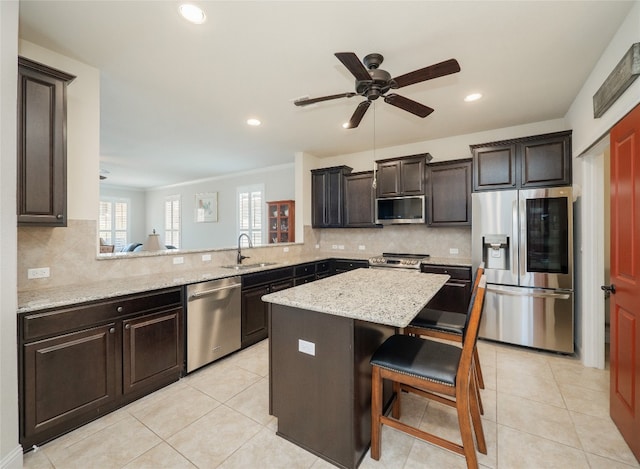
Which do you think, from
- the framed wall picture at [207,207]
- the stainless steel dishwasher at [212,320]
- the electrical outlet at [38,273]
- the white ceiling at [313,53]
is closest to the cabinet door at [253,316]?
the stainless steel dishwasher at [212,320]

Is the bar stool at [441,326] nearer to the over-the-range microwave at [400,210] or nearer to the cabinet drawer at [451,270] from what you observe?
the cabinet drawer at [451,270]

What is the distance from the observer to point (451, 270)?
3639 mm

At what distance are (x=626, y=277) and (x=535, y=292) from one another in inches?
53.0

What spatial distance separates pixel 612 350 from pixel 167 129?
5198mm

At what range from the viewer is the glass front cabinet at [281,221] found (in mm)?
5898

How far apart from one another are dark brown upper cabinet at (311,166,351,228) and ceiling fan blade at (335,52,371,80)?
9.70 ft

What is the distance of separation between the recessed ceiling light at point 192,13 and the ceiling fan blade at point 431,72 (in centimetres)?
134

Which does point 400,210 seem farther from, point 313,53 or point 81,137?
point 81,137

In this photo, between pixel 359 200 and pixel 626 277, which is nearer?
pixel 626 277

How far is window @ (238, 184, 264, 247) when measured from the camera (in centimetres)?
678

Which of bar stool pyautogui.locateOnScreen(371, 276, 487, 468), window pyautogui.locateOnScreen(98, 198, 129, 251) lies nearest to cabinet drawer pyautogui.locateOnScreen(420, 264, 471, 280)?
bar stool pyautogui.locateOnScreen(371, 276, 487, 468)

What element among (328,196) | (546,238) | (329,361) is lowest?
(329,361)

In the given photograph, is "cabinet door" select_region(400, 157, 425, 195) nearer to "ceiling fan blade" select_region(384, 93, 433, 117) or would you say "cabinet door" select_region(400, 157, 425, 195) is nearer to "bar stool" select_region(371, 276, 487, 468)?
"ceiling fan blade" select_region(384, 93, 433, 117)

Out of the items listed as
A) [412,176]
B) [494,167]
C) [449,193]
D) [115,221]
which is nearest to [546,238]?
[494,167]
